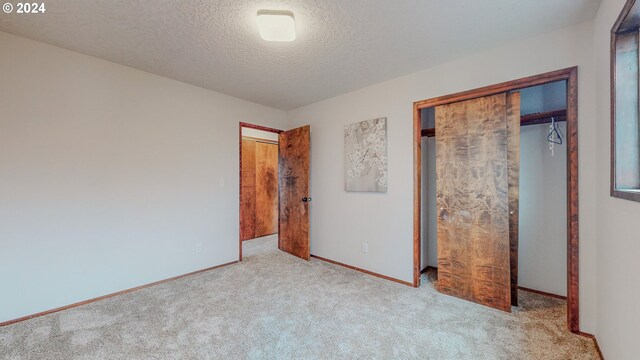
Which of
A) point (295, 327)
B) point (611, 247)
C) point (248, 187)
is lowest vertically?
point (295, 327)

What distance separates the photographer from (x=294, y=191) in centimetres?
402

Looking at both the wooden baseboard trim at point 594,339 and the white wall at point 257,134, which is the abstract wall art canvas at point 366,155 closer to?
the wooden baseboard trim at point 594,339

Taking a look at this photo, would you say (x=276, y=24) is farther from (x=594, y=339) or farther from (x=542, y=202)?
(x=594, y=339)

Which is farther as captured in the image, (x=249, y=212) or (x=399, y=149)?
(x=249, y=212)

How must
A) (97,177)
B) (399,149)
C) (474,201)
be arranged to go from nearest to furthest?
(474,201) → (97,177) → (399,149)

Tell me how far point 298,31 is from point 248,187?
373cm

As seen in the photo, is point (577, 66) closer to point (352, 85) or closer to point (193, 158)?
point (352, 85)

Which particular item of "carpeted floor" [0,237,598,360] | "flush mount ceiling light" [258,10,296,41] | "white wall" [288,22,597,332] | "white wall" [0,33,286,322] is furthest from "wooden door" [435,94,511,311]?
"white wall" [0,33,286,322]

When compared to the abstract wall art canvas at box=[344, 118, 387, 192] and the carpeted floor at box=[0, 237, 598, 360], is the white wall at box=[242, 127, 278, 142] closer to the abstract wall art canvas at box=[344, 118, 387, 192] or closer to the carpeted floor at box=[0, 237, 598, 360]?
the abstract wall art canvas at box=[344, 118, 387, 192]

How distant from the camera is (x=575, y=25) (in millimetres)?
1928

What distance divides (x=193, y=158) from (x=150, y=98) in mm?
827

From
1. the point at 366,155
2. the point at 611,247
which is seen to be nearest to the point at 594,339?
the point at 611,247

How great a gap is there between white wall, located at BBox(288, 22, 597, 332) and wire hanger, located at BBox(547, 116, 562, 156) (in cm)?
62

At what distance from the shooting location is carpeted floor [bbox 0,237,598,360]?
5.58 ft
